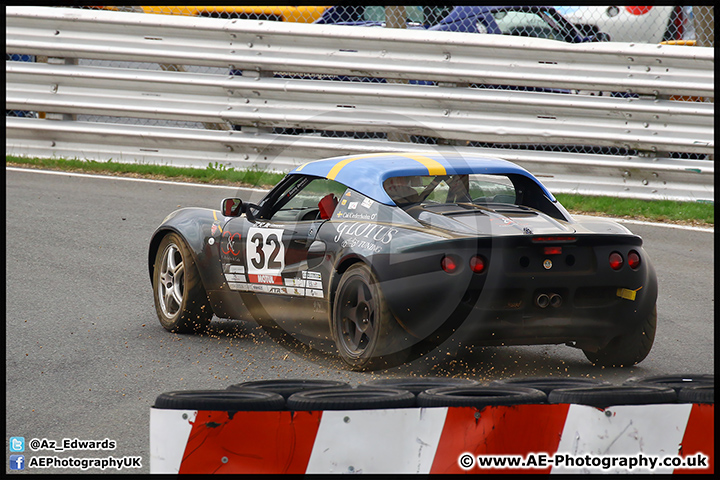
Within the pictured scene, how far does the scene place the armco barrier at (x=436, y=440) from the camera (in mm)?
2809

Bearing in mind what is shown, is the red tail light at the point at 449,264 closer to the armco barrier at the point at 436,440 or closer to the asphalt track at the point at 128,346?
the asphalt track at the point at 128,346

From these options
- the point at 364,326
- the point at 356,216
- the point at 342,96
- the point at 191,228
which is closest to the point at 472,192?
the point at 356,216

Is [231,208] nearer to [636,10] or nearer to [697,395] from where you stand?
[697,395]

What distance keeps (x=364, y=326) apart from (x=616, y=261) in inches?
55.8

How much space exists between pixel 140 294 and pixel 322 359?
7.16ft

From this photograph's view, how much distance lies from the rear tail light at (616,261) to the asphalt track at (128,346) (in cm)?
63

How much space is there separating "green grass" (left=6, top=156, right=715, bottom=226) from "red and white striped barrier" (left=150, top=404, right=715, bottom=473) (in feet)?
21.1

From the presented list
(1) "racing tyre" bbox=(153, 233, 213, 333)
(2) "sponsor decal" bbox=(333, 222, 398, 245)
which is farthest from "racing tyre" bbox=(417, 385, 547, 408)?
(1) "racing tyre" bbox=(153, 233, 213, 333)

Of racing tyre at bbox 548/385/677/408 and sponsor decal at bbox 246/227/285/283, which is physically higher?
sponsor decal at bbox 246/227/285/283

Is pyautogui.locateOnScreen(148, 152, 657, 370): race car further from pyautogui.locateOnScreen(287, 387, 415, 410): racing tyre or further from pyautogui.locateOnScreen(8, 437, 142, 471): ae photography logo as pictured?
pyautogui.locateOnScreen(8, 437, 142, 471): ae photography logo

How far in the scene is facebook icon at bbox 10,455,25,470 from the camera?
10.8ft

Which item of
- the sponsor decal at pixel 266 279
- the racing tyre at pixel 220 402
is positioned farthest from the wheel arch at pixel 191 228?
the racing tyre at pixel 220 402

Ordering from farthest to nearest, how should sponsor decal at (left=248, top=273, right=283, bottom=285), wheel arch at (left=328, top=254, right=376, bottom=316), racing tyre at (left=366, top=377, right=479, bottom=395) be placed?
1. sponsor decal at (left=248, top=273, right=283, bottom=285)
2. wheel arch at (left=328, top=254, right=376, bottom=316)
3. racing tyre at (left=366, top=377, right=479, bottom=395)
